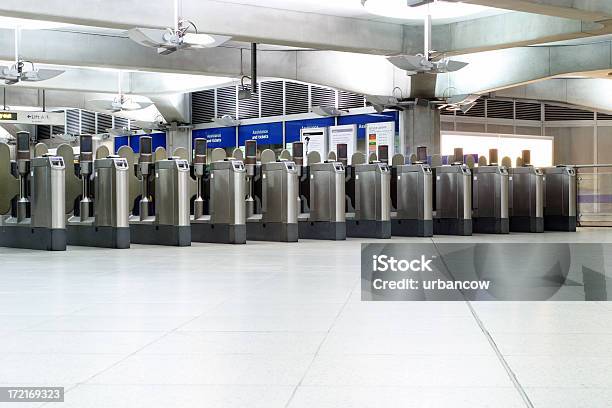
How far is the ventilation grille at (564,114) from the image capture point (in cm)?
2483

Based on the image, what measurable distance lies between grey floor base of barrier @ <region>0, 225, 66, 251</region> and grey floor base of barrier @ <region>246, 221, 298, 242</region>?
11.5 feet

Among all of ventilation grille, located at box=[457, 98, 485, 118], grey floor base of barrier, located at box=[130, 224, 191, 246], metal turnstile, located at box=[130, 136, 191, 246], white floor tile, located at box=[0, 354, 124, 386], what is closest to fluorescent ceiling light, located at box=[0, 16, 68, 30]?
metal turnstile, located at box=[130, 136, 191, 246]

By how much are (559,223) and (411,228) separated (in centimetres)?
430

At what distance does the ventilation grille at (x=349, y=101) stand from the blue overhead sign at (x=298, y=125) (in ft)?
1.68

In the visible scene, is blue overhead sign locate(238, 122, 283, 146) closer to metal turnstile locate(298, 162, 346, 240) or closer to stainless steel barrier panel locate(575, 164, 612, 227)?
stainless steel barrier panel locate(575, 164, 612, 227)

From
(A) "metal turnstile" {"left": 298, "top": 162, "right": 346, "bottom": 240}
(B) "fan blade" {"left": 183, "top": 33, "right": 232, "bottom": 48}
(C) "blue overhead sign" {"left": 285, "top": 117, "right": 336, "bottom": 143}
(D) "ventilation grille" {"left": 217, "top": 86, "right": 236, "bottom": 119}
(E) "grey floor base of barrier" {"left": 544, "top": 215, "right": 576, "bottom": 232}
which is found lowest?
(E) "grey floor base of barrier" {"left": 544, "top": 215, "right": 576, "bottom": 232}

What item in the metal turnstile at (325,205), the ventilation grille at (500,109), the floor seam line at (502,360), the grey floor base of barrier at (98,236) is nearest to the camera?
the floor seam line at (502,360)

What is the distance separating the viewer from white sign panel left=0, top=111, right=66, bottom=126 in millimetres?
21438

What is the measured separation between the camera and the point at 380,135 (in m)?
21.9

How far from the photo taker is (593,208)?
1884 centimetres

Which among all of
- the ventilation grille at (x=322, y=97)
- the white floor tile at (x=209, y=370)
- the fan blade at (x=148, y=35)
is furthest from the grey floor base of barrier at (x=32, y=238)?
the ventilation grille at (x=322, y=97)

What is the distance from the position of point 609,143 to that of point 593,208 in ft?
22.2

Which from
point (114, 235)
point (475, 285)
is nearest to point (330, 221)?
point (114, 235)

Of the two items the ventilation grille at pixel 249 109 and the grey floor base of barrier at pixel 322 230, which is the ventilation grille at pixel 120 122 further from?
the grey floor base of barrier at pixel 322 230
